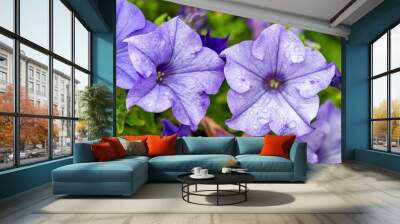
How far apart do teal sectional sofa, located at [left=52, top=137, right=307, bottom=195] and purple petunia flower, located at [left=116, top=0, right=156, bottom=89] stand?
1.93 metres

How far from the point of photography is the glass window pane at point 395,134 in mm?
6625

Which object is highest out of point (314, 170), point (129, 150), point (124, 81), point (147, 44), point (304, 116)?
point (147, 44)

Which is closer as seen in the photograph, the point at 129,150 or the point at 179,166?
the point at 179,166

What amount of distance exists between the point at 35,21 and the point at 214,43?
3.27m

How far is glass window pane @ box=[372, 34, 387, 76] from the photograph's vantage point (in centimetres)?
722

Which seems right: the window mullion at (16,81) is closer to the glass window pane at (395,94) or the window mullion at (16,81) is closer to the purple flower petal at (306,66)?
the purple flower petal at (306,66)

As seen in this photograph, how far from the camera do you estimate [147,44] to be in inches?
273

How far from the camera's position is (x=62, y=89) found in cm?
578

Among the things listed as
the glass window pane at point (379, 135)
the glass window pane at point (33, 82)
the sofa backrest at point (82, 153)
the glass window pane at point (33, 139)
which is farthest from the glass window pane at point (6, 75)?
the glass window pane at point (379, 135)

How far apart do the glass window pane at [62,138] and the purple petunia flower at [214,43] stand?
Answer: 278 cm

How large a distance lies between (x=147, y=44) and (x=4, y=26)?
10.0 feet

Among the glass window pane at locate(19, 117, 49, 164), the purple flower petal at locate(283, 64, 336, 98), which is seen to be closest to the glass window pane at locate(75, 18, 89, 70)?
the glass window pane at locate(19, 117, 49, 164)

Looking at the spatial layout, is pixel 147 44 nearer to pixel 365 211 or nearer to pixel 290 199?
pixel 290 199

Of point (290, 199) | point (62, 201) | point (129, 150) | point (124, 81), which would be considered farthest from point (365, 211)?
point (124, 81)
